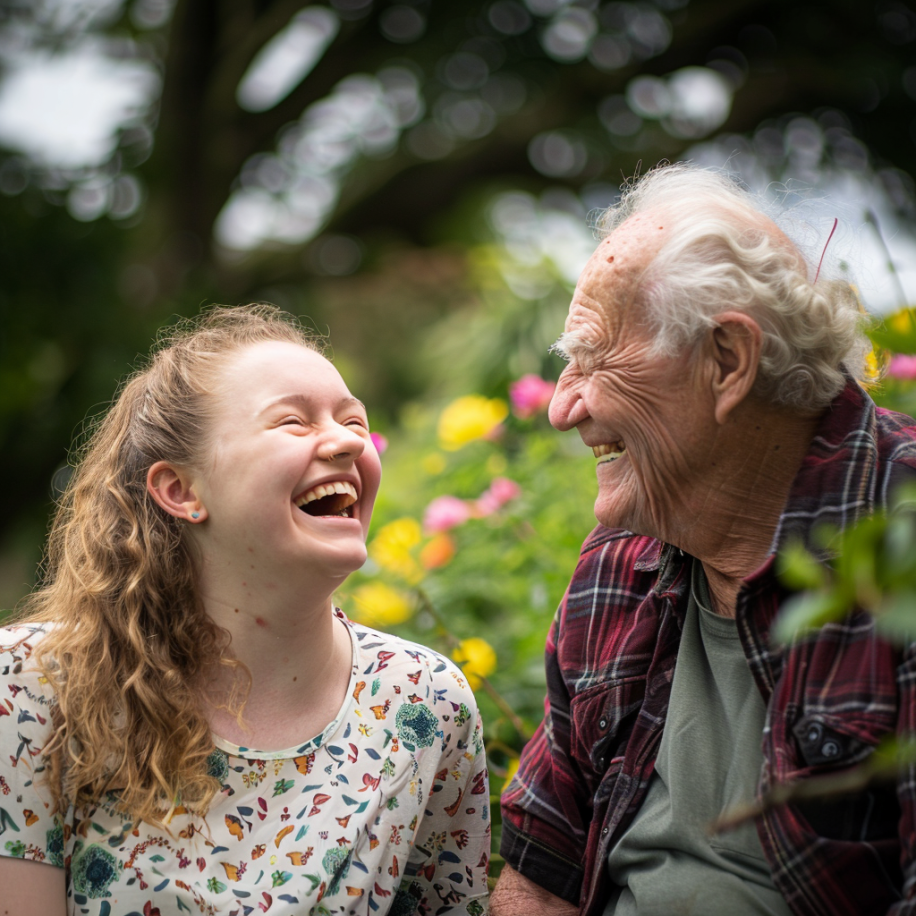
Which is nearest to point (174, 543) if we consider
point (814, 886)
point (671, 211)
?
point (671, 211)

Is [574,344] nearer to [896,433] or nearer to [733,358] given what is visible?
[733,358]

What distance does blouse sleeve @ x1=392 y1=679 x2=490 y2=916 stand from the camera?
173 centimetres

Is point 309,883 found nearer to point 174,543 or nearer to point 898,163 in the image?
point 174,543

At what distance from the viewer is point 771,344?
150cm

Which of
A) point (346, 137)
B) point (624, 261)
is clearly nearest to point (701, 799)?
point (624, 261)

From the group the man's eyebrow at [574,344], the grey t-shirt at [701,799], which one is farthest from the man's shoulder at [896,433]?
the man's eyebrow at [574,344]

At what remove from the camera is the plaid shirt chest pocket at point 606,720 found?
1653mm

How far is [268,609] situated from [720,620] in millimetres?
774

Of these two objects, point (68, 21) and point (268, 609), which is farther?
point (68, 21)

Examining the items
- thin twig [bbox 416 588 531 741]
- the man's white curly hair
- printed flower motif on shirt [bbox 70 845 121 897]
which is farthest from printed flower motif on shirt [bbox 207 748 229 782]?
the man's white curly hair

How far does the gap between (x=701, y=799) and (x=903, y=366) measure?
134 centimetres

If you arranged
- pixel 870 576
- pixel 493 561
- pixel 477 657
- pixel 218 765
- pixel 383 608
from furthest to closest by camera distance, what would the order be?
pixel 493 561
pixel 383 608
pixel 477 657
pixel 218 765
pixel 870 576

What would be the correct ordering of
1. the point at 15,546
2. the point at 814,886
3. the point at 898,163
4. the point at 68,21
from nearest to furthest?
1. the point at 814,886
2. the point at 898,163
3. the point at 68,21
4. the point at 15,546

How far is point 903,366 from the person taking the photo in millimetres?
2311
